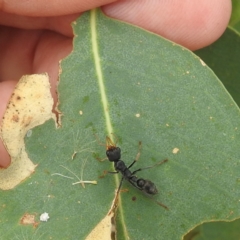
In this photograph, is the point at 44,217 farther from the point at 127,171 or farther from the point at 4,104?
the point at 4,104

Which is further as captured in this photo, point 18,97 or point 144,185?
point 18,97

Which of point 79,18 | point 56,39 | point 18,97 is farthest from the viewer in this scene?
point 56,39

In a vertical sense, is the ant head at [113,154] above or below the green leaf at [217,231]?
above

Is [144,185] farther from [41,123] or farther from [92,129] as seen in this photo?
[41,123]

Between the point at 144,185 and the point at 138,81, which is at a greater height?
the point at 138,81

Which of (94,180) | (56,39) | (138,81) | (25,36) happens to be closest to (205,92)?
(138,81)

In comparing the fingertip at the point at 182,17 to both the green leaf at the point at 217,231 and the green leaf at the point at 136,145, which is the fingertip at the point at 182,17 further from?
the green leaf at the point at 217,231

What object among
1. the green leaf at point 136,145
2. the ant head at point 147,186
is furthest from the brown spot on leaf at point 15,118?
the ant head at point 147,186
